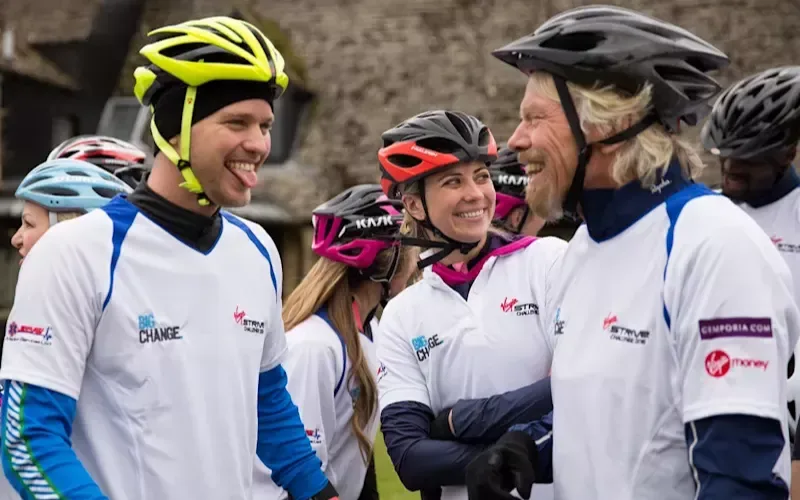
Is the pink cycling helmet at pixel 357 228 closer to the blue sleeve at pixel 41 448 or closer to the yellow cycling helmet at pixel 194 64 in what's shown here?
the yellow cycling helmet at pixel 194 64

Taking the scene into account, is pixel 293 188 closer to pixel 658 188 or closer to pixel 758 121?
pixel 758 121

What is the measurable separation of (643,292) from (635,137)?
49 centimetres

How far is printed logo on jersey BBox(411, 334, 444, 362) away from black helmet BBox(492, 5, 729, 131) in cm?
141

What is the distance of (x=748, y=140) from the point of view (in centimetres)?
554

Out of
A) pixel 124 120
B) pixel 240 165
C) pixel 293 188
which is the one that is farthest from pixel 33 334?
pixel 124 120

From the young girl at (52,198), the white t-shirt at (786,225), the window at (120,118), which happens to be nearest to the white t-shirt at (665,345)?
the young girl at (52,198)

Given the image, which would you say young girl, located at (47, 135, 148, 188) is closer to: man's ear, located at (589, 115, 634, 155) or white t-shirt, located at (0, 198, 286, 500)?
white t-shirt, located at (0, 198, 286, 500)

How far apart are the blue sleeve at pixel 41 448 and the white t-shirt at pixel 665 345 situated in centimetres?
146

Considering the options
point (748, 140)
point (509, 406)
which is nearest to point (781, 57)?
point (748, 140)

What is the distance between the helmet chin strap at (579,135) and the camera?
2859mm

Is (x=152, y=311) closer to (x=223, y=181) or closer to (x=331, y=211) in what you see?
(x=223, y=181)

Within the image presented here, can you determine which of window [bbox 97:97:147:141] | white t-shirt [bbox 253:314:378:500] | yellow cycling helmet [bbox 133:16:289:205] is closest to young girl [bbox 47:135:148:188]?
white t-shirt [bbox 253:314:378:500]

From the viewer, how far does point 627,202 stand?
284 cm

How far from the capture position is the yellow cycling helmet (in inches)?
135
